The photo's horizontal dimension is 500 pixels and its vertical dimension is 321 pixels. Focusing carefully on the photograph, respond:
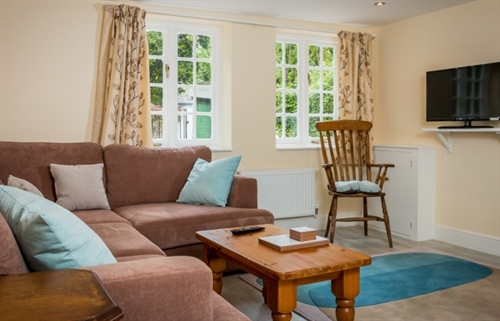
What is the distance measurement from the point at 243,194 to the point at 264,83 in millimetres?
1513

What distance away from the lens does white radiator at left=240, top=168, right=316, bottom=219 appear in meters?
4.63

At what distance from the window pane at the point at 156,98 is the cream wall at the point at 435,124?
2444 mm

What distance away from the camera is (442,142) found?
175 inches

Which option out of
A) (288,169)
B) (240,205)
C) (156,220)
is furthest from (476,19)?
(156,220)

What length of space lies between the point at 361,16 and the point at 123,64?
7.92 ft

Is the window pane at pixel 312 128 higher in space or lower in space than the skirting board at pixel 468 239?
higher

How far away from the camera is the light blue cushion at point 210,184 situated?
11.7ft

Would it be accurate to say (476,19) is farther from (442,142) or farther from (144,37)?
(144,37)

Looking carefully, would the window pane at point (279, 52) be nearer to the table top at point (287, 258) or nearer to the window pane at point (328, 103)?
the window pane at point (328, 103)

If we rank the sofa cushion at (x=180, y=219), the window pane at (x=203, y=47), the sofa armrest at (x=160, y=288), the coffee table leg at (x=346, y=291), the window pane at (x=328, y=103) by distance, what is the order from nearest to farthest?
the sofa armrest at (x=160, y=288), the coffee table leg at (x=346, y=291), the sofa cushion at (x=180, y=219), the window pane at (x=203, y=47), the window pane at (x=328, y=103)

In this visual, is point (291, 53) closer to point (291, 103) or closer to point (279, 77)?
point (279, 77)

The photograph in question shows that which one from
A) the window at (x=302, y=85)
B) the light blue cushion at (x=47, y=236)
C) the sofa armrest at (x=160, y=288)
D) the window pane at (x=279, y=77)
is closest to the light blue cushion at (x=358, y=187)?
the window at (x=302, y=85)

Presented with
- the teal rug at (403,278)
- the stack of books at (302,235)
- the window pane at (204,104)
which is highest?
the window pane at (204,104)

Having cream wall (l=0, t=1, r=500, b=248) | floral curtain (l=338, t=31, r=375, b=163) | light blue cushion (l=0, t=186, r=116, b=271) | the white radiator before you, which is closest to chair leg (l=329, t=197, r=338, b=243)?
the white radiator
